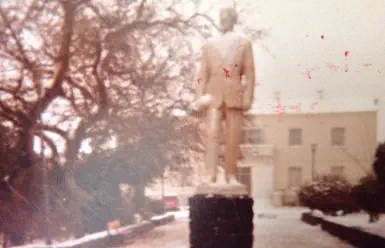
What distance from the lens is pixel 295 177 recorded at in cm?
189

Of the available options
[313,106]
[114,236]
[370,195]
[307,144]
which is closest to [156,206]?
[114,236]

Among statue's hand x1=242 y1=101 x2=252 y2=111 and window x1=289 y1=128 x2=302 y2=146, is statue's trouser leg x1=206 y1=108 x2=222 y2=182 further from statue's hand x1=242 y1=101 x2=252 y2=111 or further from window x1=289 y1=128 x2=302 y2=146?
window x1=289 y1=128 x2=302 y2=146

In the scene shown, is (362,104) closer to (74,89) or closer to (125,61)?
(125,61)

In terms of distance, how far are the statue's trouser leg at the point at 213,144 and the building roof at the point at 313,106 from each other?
0.21 meters

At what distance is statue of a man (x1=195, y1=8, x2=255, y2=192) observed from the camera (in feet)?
5.81

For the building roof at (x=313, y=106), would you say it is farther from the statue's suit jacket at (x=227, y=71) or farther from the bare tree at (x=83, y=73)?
the bare tree at (x=83, y=73)

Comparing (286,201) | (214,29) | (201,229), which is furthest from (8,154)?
(286,201)

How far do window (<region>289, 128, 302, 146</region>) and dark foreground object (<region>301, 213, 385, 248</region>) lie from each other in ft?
1.11

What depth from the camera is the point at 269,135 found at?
190cm

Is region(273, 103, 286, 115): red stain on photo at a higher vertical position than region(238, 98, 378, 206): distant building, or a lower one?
higher

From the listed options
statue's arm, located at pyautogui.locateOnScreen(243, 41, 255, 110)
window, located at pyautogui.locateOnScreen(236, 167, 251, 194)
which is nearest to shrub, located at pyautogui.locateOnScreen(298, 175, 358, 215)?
window, located at pyautogui.locateOnScreen(236, 167, 251, 194)

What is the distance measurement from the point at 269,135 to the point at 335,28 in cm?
60

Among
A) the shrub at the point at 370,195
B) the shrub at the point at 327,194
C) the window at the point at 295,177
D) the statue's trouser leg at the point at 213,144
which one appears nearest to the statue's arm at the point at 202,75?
the statue's trouser leg at the point at 213,144

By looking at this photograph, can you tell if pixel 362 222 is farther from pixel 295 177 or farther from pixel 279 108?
pixel 279 108
